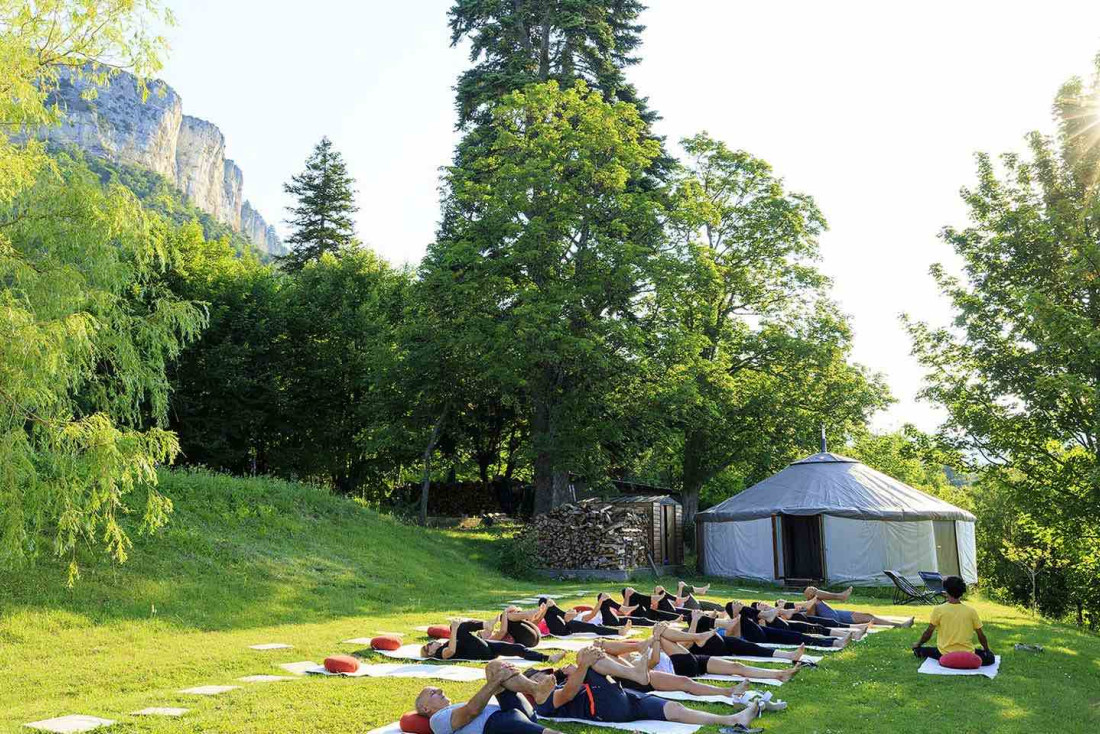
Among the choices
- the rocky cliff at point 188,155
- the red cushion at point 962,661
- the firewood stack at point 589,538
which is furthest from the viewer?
the rocky cliff at point 188,155

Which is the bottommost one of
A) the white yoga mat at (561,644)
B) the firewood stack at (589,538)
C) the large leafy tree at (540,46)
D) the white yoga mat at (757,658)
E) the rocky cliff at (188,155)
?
the white yoga mat at (561,644)

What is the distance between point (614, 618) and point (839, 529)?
9.84 m

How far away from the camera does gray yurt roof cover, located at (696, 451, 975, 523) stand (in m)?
17.3

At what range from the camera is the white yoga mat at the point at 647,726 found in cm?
471

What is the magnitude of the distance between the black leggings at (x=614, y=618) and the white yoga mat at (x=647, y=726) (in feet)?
14.2

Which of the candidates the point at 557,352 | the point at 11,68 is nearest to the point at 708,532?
the point at 557,352

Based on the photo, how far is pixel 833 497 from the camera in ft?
57.8

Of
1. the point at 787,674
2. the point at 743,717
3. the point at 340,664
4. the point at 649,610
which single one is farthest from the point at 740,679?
the point at 649,610

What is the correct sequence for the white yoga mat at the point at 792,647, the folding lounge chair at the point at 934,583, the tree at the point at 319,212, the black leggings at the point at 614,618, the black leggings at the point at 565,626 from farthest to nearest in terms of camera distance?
the tree at the point at 319,212, the folding lounge chair at the point at 934,583, the black leggings at the point at 614,618, the black leggings at the point at 565,626, the white yoga mat at the point at 792,647

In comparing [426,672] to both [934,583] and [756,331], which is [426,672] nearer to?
[934,583]

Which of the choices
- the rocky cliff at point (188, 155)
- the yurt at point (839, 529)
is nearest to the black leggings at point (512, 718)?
the yurt at point (839, 529)

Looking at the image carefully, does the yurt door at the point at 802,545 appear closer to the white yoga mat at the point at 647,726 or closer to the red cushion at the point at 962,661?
the red cushion at the point at 962,661

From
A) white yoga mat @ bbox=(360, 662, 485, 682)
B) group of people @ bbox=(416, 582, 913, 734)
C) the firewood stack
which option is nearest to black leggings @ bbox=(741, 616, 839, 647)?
group of people @ bbox=(416, 582, 913, 734)

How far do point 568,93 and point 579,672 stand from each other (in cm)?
1692
